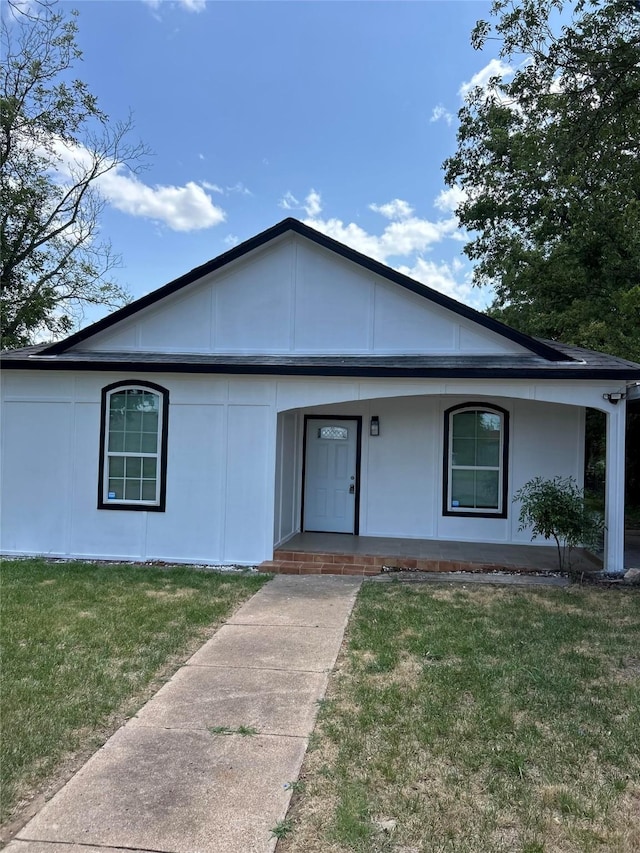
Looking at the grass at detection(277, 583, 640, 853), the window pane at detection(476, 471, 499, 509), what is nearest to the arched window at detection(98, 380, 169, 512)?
the grass at detection(277, 583, 640, 853)

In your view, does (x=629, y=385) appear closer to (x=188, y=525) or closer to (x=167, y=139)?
(x=188, y=525)

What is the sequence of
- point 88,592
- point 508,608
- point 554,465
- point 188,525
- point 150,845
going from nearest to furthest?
point 150,845, point 508,608, point 88,592, point 188,525, point 554,465

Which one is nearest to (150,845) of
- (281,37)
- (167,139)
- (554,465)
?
(554,465)

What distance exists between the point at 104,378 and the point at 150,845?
24.2ft

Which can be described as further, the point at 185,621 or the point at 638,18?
the point at 638,18

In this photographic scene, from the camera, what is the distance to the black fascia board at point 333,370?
7801 mm

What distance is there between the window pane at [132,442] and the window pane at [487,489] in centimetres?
576

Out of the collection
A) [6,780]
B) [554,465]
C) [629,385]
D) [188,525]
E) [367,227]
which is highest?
[367,227]

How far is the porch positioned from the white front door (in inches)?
33.7

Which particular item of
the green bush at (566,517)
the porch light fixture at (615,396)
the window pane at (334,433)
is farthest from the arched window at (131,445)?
the porch light fixture at (615,396)

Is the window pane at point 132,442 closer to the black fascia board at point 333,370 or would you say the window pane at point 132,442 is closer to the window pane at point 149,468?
the window pane at point 149,468

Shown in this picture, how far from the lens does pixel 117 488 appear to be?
29.3 ft

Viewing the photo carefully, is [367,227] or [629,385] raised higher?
[367,227]

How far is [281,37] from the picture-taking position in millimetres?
12117
